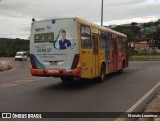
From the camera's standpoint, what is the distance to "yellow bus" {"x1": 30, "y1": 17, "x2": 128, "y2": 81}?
47.9 ft

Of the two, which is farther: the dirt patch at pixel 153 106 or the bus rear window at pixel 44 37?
the bus rear window at pixel 44 37

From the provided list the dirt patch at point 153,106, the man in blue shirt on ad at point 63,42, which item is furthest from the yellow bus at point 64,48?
the dirt patch at point 153,106

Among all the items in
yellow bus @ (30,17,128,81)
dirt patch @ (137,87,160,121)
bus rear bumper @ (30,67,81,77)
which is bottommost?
dirt patch @ (137,87,160,121)

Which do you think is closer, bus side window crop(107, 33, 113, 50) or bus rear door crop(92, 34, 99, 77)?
bus rear door crop(92, 34, 99, 77)

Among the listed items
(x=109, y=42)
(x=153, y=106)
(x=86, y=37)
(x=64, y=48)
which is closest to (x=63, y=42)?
(x=64, y=48)

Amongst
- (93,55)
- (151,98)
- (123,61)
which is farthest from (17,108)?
(123,61)

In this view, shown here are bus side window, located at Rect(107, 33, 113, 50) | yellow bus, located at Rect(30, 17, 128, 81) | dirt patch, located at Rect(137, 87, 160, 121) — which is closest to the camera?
dirt patch, located at Rect(137, 87, 160, 121)

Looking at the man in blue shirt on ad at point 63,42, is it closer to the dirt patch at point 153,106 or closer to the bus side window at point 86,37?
the bus side window at point 86,37

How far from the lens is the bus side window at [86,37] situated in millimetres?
15155

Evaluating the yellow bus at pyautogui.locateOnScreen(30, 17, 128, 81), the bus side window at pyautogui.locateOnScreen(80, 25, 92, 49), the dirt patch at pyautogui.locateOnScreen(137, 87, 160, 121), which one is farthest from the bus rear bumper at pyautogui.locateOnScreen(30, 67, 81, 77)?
the dirt patch at pyautogui.locateOnScreen(137, 87, 160, 121)

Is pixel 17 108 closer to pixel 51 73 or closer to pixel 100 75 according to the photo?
pixel 51 73

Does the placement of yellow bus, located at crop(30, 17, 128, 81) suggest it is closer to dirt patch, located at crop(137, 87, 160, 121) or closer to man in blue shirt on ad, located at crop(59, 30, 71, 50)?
man in blue shirt on ad, located at crop(59, 30, 71, 50)

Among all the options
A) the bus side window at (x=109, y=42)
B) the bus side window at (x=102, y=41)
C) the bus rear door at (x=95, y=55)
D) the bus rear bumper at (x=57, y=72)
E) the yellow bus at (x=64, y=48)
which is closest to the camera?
the bus rear bumper at (x=57, y=72)

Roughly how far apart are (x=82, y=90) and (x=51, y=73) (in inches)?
58.7
